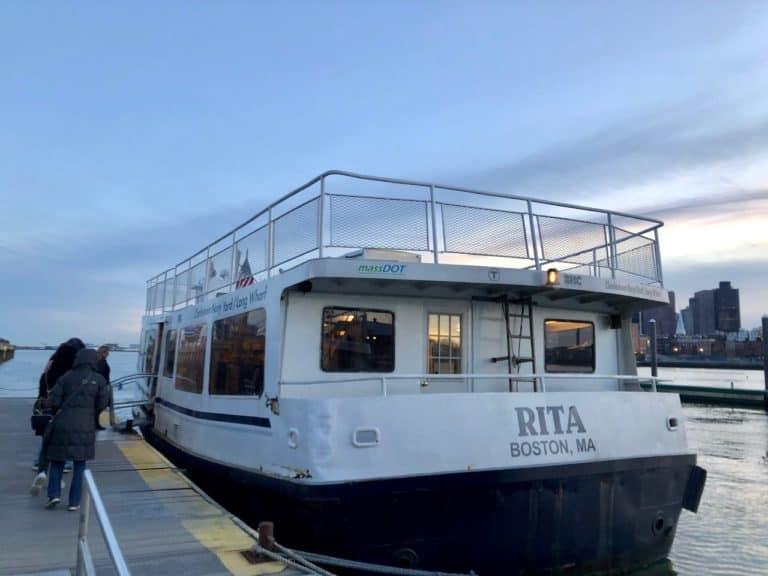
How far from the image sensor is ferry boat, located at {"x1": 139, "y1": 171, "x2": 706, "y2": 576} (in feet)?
19.3

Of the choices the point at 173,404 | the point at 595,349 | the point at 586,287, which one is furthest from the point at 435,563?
the point at 173,404

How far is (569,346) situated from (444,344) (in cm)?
198

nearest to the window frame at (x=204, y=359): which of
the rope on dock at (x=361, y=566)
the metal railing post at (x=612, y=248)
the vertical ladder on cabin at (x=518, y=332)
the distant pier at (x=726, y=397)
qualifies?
the rope on dock at (x=361, y=566)

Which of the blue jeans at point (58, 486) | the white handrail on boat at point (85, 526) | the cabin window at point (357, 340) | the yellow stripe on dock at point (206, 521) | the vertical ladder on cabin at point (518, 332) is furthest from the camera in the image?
the vertical ladder on cabin at point (518, 332)

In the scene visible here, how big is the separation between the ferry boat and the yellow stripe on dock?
44cm

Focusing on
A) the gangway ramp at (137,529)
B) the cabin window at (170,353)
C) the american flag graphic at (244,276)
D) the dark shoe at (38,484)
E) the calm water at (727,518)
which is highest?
the american flag graphic at (244,276)

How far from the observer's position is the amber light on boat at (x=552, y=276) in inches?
273

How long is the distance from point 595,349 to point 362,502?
4.55 m

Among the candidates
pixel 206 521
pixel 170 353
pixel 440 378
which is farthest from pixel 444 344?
pixel 170 353

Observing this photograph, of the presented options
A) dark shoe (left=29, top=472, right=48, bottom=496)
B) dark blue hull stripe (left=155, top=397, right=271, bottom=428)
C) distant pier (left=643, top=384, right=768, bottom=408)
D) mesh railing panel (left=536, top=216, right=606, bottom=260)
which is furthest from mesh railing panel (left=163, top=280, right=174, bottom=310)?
distant pier (left=643, top=384, right=768, bottom=408)

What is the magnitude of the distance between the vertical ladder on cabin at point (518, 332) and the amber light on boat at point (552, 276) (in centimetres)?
82

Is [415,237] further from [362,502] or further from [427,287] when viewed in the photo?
[362,502]

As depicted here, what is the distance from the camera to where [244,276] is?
29.0ft

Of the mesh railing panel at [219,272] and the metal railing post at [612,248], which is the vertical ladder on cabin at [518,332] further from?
the mesh railing panel at [219,272]
